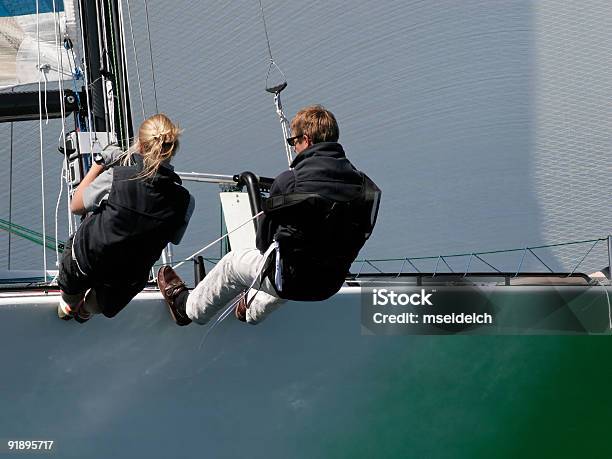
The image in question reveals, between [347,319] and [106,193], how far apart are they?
1.08 metres

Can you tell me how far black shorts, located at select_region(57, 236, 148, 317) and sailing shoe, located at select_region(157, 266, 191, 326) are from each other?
0.65ft

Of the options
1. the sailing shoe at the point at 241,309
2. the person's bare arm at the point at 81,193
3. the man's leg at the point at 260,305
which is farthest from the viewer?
the sailing shoe at the point at 241,309

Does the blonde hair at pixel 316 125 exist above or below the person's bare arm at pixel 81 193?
above

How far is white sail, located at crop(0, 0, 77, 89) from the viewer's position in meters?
5.60

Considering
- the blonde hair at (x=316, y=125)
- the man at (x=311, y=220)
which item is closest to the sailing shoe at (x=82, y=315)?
the man at (x=311, y=220)

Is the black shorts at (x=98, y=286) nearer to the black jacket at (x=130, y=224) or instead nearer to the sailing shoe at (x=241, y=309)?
the black jacket at (x=130, y=224)

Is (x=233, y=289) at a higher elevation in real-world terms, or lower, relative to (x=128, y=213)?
lower

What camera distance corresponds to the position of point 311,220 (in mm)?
3641

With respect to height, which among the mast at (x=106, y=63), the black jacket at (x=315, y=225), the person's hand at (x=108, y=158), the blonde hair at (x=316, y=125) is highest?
the mast at (x=106, y=63)

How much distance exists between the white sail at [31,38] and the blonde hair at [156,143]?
6.51 feet

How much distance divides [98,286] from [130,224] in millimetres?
300

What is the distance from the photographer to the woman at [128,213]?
368 centimetres

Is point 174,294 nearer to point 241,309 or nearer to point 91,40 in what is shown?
point 241,309

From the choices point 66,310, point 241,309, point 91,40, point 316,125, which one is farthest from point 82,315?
point 91,40
